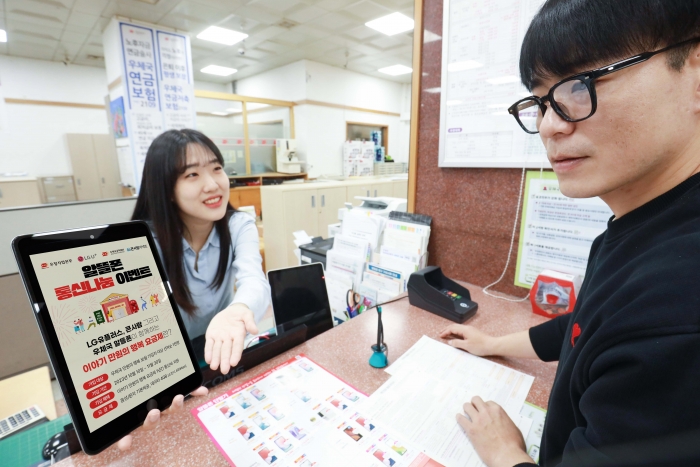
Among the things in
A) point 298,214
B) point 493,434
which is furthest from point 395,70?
point 493,434

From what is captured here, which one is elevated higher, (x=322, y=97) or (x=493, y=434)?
(x=322, y=97)

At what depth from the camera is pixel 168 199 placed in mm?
1044

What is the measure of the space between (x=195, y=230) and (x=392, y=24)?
3835 millimetres

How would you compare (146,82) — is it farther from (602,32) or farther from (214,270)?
(602,32)

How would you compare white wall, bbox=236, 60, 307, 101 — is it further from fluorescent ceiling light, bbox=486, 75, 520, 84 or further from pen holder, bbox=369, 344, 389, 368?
pen holder, bbox=369, 344, 389, 368

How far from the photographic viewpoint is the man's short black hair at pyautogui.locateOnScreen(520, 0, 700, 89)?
31 centimetres

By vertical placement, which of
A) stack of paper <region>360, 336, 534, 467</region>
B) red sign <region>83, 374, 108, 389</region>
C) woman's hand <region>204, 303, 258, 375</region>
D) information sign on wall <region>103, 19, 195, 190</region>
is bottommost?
stack of paper <region>360, 336, 534, 467</region>

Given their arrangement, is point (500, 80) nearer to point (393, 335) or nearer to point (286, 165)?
point (393, 335)

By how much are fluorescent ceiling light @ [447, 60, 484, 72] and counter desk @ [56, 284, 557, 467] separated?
73cm

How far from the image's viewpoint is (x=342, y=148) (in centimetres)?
600

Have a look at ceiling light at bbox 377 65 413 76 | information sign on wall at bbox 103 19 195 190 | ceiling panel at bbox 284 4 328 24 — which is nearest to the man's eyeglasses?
information sign on wall at bbox 103 19 195 190

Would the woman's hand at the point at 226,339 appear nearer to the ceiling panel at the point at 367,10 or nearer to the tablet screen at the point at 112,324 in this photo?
the tablet screen at the point at 112,324

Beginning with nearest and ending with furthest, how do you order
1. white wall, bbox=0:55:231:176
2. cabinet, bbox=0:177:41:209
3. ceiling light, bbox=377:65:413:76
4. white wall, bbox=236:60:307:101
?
cabinet, bbox=0:177:41:209 → white wall, bbox=0:55:231:176 → white wall, bbox=236:60:307:101 → ceiling light, bbox=377:65:413:76

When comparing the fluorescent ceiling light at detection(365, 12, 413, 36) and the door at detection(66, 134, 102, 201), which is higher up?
the fluorescent ceiling light at detection(365, 12, 413, 36)
